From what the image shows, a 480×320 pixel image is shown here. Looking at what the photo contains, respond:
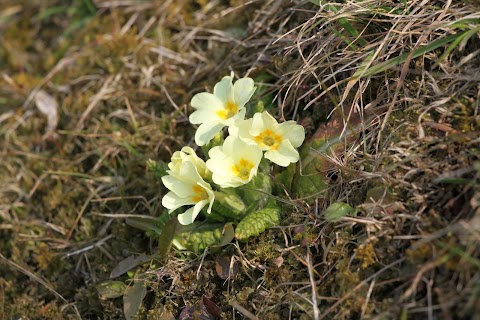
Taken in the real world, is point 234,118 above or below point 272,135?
above

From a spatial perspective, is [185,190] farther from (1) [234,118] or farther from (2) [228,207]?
(1) [234,118]

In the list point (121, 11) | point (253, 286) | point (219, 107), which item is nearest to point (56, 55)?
point (121, 11)

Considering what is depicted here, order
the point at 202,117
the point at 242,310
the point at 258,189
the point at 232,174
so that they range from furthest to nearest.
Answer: the point at 202,117 → the point at 258,189 → the point at 232,174 → the point at 242,310

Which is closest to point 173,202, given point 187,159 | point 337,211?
point 187,159

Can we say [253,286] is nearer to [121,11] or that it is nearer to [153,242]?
[153,242]

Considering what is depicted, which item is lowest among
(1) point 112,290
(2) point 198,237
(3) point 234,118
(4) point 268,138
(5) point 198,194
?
(1) point 112,290

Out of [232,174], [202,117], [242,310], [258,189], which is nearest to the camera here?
[242,310]

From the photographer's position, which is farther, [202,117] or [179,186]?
[202,117]
